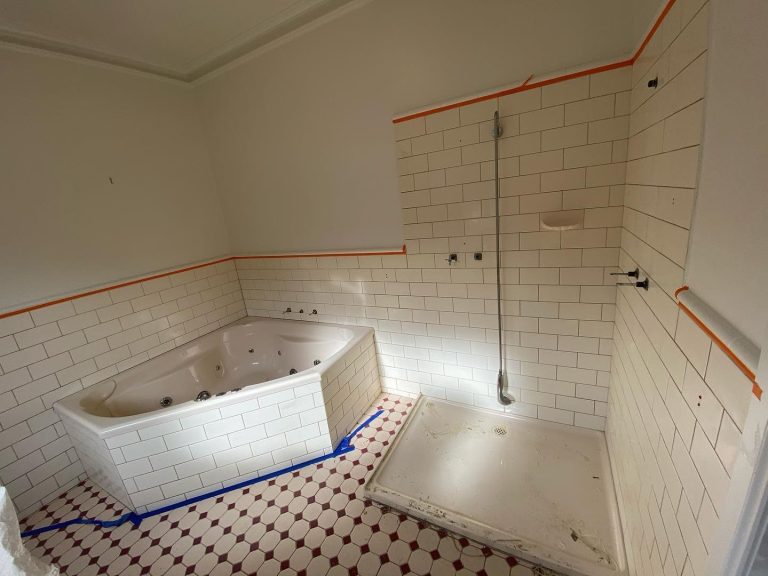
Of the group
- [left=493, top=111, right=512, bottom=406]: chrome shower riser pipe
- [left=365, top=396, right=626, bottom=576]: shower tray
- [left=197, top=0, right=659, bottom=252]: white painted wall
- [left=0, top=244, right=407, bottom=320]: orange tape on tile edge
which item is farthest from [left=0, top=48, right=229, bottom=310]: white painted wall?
[left=493, top=111, right=512, bottom=406]: chrome shower riser pipe

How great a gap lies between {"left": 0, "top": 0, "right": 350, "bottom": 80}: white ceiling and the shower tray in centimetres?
270

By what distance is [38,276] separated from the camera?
1.85 meters

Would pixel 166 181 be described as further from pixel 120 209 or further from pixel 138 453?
pixel 138 453

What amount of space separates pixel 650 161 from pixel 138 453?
266 cm

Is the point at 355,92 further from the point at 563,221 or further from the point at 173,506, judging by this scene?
the point at 173,506

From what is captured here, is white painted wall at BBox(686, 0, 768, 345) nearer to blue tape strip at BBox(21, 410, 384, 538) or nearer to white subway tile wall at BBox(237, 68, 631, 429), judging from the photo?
white subway tile wall at BBox(237, 68, 631, 429)

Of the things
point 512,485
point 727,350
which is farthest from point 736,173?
point 512,485

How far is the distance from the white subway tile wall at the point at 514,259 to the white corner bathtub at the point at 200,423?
478mm

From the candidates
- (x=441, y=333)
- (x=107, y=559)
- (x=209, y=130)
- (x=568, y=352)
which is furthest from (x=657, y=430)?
(x=209, y=130)

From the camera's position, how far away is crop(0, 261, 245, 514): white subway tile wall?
176cm

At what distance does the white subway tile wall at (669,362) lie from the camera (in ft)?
2.16

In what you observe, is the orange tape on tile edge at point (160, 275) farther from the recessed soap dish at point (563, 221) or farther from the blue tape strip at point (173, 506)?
the blue tape strip at point (173, 506)

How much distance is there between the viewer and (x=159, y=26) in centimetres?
188

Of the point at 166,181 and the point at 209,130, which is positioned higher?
the point at 209,130
